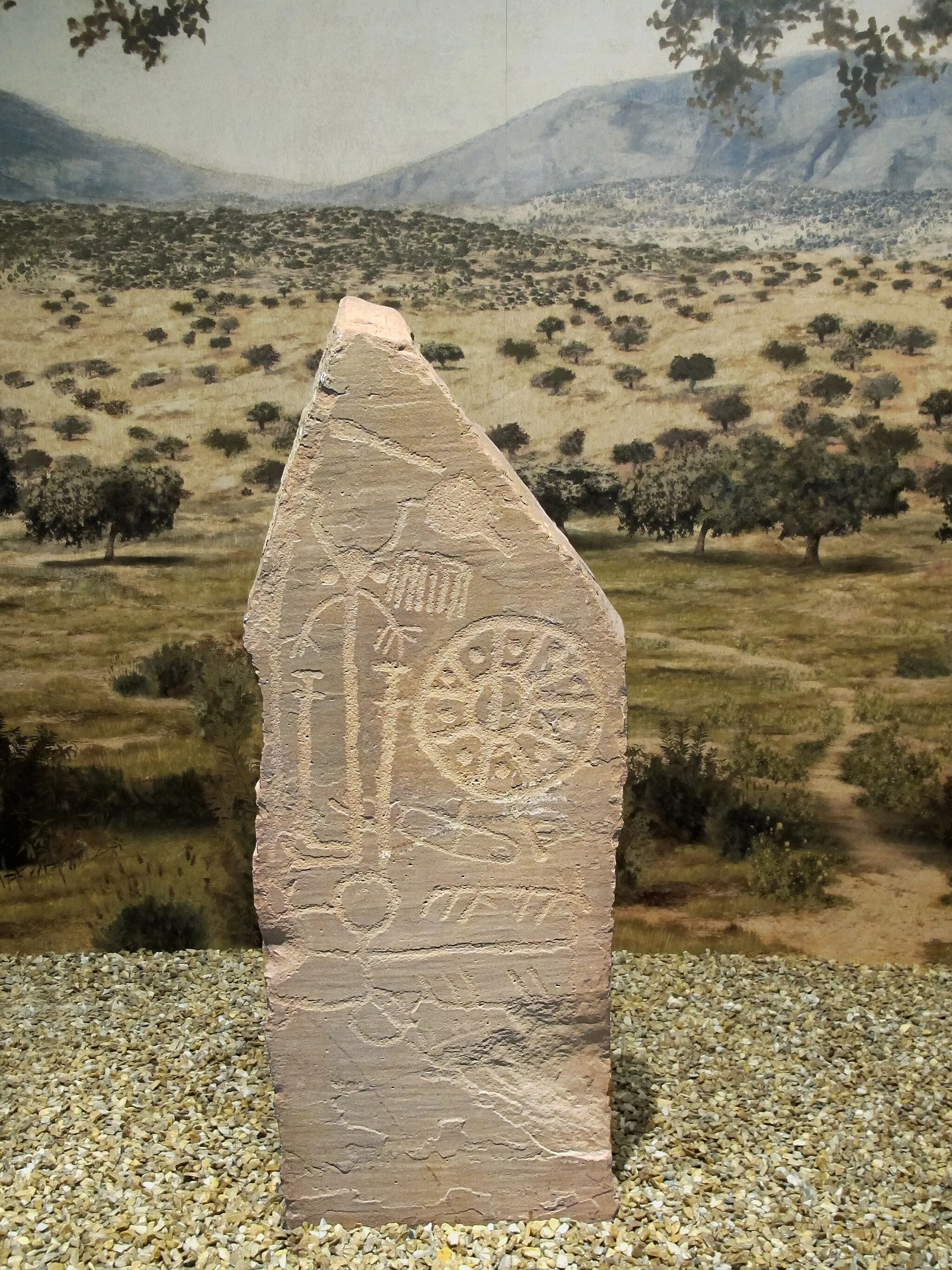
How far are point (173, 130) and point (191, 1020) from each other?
391 centimetres

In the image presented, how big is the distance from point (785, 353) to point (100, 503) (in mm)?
3289

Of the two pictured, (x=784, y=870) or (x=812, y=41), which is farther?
(x=784, y=870)

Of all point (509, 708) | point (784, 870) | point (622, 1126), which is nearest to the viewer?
point (509, 708)

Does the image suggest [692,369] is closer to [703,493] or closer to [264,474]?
[703,493]

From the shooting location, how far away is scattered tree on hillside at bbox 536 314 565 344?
217 inches

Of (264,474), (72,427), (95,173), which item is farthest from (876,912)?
(95,173)

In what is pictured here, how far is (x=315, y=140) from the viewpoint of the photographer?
17.5ft

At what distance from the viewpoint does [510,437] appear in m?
5.47

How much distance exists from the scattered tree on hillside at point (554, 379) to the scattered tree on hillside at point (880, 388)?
1.36m

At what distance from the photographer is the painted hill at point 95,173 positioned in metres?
5.30

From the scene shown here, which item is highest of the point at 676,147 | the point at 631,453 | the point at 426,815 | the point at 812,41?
the point at 812,41

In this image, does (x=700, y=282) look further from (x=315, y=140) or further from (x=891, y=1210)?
(x=891, y=1210)

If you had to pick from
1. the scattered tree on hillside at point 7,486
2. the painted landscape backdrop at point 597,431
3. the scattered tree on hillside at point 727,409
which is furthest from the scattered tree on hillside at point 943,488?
the scattered tree on hillside at point 7,486

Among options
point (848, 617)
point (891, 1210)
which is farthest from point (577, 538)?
point (891, 1210)
